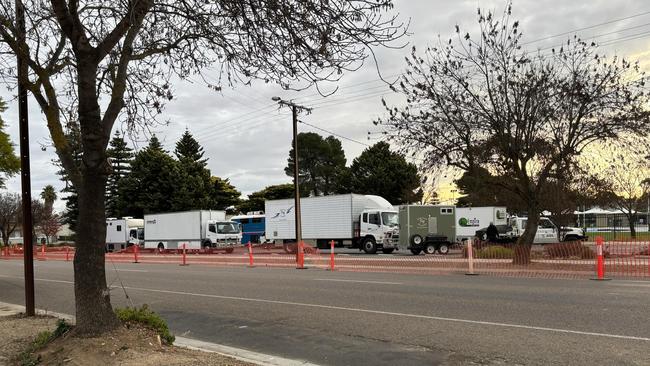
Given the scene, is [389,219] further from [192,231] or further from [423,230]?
[192,231]

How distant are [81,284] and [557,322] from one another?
6904mm

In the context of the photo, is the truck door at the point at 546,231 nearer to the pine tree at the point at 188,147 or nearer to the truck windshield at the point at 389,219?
the truck windshield at the point at 389,219

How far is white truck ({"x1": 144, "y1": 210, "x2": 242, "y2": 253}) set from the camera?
40.7m

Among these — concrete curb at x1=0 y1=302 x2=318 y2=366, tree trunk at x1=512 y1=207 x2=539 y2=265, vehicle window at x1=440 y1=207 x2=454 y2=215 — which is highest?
vehicle window at x1=440 y1=207 x2=454 y2=215

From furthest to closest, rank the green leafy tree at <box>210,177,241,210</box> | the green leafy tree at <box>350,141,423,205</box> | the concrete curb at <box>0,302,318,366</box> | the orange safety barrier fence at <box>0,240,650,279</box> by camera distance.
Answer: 1. the green leafy tree at <box>210,177,241,210</box>
2. the green leafy tree at <box>350,141,423,205</box>
3. the orange safety barrier fence at <box>0,240,650,279</box>
4. the concrete curb at <box>0,302,318,366</box>

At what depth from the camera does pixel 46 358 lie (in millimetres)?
6219

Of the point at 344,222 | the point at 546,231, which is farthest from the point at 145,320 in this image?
the point at 546,231

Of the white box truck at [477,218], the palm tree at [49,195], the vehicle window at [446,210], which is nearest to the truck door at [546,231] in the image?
the white box truck at [477,218]

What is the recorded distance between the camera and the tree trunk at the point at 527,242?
19.8m

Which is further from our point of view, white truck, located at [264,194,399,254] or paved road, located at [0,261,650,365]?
white truck, located at [264,194,399,254]

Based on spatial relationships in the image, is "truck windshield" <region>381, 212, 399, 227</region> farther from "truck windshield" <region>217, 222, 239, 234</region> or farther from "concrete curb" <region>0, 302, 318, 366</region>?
"concrete curb" <region>0, 302, 318, 366</region>

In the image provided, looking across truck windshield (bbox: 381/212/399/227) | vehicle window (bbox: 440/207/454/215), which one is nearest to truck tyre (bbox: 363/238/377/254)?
truck windshield (bbox: 381/212/399/227)

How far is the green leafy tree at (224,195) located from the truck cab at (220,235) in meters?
34.9

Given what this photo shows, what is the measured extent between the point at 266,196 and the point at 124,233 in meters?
31.9
